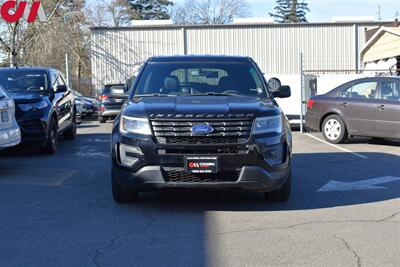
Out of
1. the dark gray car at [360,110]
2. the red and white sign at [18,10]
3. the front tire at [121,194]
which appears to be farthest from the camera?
the red and white sign at [18,10]

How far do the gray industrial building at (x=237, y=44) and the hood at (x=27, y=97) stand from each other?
2299 centimetres

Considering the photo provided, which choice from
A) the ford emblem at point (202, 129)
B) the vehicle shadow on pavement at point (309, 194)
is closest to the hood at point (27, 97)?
the vehicle shadow on pavement at point (309, 194)

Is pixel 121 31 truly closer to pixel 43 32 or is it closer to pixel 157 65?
pixel 43 32

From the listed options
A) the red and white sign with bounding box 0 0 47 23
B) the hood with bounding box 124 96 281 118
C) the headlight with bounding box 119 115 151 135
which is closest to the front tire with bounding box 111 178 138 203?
the headlight with bounding box 119 115 151 135

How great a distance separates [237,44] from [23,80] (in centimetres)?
2364

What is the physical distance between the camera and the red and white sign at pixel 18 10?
122ft

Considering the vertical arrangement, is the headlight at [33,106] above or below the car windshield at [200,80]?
below

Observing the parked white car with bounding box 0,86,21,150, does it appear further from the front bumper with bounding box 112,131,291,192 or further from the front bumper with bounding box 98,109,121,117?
the front bumper with bounding box 98,109,121,117

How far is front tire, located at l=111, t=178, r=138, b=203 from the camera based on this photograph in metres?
6.71

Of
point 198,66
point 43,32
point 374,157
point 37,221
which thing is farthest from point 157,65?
point 43,32

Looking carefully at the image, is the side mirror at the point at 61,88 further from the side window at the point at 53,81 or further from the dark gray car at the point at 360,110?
the dark gray car at the point at 360,110

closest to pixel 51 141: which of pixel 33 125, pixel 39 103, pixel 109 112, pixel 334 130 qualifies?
pixel 33 125

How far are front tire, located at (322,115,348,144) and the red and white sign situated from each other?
28.3m

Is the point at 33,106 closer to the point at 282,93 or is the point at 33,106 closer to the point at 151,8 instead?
the point at 282,93
